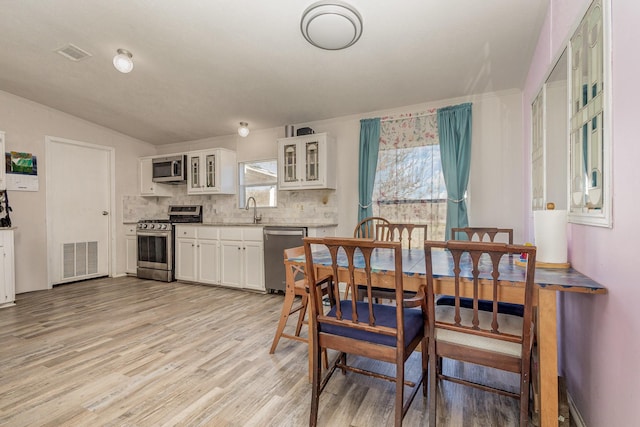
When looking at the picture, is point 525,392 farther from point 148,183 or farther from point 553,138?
point 148,183

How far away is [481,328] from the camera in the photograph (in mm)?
1508

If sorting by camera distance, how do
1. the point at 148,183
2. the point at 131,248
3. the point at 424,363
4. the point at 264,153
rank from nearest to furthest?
the point at 424,363 < the point at 264,153 < the point at 131,248 < the point at 148,183

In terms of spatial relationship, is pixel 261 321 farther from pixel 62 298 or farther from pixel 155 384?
pixel 62 298

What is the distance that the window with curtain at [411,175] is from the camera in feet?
12.1

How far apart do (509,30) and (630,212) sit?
1901 millimetres

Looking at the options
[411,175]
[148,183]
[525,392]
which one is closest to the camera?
[525,392]

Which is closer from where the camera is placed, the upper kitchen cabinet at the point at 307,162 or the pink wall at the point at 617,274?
the pink wall at the point at 617,274

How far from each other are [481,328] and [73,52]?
4.15 meters

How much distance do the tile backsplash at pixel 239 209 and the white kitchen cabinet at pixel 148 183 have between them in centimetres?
17

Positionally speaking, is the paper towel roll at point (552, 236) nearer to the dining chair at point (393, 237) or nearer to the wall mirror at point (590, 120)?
the wall mirror at point (590, 120)

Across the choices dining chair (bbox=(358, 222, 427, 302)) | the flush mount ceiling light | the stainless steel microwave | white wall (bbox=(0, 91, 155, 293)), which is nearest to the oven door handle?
the stainless steel microwave

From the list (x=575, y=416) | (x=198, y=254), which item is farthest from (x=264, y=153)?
(x=575, y=416)

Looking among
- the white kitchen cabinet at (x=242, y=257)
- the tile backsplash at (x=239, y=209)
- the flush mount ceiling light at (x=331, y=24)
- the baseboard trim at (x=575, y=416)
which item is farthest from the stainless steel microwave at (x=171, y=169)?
the baseboard trim at (x=575, y=416)

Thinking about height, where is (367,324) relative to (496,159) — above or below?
below
